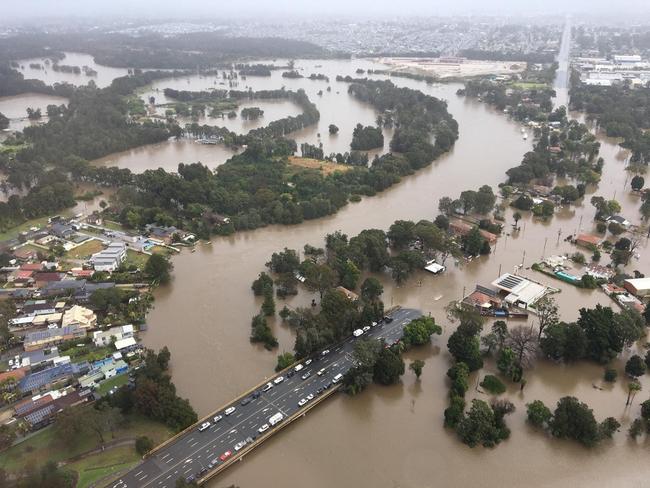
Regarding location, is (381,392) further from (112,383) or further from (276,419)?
(112,383)

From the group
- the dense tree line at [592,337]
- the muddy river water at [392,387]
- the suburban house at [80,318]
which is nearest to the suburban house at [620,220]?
the muddy river water at [392,387]

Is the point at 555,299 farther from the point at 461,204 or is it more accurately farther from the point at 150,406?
the point at 150,406

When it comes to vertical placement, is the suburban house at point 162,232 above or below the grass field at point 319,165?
below

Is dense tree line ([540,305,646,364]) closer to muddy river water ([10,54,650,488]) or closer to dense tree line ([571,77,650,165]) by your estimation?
muddy river water ([10,54,650,488])

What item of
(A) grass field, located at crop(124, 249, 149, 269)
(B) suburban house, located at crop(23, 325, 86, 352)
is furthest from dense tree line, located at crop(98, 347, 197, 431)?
(A) grass field, located at crop(124, 249, 149, 269)

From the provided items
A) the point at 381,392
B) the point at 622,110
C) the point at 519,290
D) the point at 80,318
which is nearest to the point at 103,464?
the point at 80,318

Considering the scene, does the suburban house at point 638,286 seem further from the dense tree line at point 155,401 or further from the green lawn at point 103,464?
the green lawn at point 103,464
